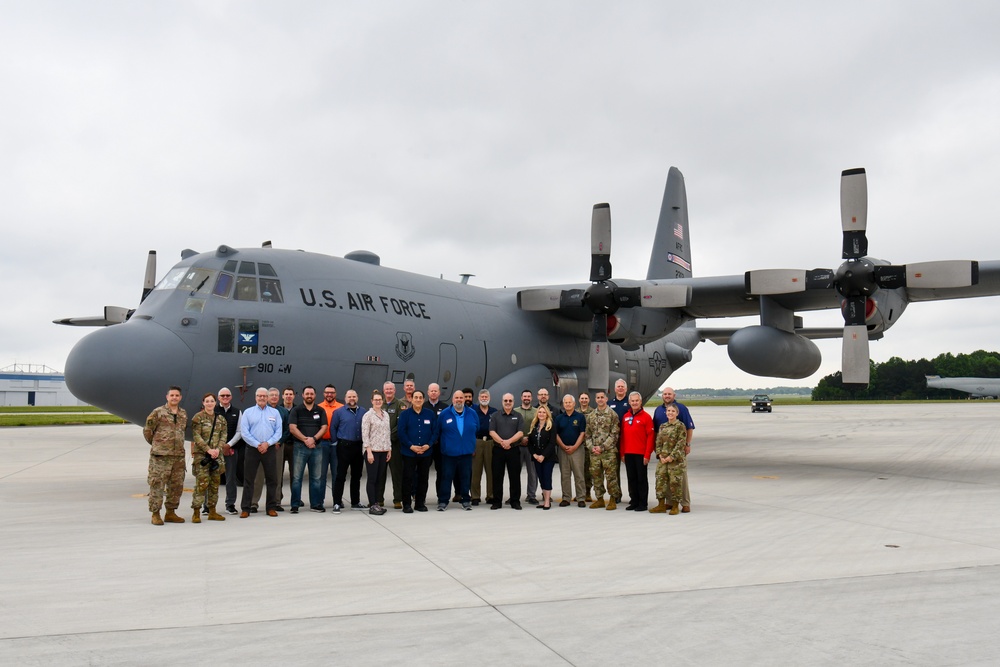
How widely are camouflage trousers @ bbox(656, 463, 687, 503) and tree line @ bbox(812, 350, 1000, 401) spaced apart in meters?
93.7

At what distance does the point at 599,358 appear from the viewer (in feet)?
54.4

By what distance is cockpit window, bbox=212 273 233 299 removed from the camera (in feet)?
39.2

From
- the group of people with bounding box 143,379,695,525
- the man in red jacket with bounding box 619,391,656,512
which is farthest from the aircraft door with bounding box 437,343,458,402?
the man in red jacket with bounding box 619,391,656,512

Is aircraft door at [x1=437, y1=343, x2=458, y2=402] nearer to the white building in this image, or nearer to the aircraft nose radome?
the aircraft nose radome

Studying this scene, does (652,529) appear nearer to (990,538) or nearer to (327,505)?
(990,538)

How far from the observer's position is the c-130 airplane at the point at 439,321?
1126cm

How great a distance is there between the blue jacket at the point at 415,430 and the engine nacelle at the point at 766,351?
8579 mm

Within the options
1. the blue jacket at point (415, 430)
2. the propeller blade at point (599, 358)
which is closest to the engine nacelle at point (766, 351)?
the propeller blade at point (599, 358)

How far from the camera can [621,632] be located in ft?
15.7

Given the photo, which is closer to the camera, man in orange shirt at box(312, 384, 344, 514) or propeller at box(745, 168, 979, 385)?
man in orange shirt at box(312, 384, 344, 514)

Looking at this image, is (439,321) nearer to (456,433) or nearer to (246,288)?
(246,288)

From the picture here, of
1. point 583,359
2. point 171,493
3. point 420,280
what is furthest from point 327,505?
point 583,359

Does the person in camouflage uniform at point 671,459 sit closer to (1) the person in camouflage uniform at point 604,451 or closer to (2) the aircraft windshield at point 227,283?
(1) the person in camouflage uniform at point 604,451

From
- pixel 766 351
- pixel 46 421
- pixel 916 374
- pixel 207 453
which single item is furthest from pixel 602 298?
pixel 916 374
